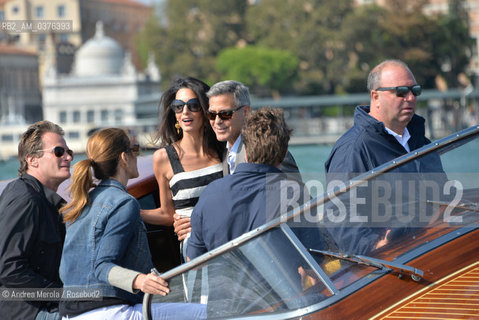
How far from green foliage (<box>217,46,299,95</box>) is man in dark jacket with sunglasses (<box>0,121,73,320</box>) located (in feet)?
209

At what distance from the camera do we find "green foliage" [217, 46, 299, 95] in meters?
67.0

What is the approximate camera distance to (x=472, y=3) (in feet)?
263

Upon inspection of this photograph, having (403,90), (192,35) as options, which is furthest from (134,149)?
(192,35)

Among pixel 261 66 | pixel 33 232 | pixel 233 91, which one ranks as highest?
pixel 233 91

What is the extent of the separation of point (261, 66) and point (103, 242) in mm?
66344

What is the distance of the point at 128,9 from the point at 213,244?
110 metres

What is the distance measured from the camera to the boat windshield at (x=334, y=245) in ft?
7.14

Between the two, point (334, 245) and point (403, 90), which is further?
point (403, 90)

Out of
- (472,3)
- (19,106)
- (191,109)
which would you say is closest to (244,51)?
(472,3)

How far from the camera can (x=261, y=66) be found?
68.3 metres

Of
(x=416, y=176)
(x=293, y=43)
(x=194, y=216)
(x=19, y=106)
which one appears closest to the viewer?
(x=416, y=176)

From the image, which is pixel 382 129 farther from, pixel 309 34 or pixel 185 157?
pixel 309 34

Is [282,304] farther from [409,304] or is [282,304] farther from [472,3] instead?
[472,3]

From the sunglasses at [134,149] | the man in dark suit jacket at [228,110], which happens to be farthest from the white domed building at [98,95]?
the sunglasses at [134,149]
